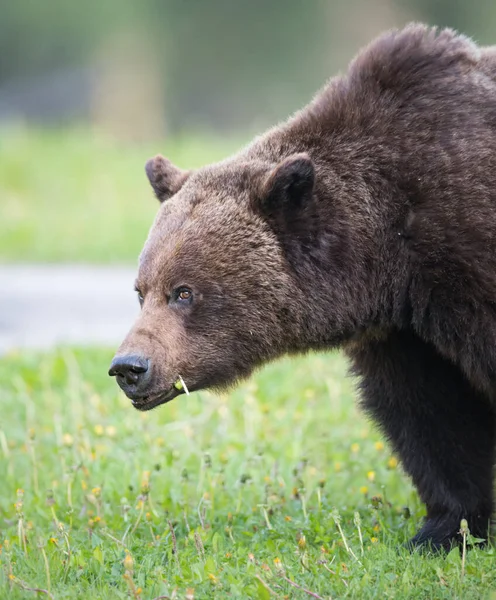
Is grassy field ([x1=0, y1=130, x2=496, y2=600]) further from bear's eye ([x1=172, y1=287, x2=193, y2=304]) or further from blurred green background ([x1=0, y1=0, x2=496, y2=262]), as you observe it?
blurred green background ([x1=0, y1=0, x2=496, y2=262])

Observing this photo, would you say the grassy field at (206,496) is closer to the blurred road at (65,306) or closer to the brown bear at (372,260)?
the brown bear at (372,260)

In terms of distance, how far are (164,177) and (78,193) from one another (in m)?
10.5

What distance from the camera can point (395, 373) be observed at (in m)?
4.75

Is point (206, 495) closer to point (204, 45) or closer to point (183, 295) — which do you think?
point (183, 295)

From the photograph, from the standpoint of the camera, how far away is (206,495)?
209 inches

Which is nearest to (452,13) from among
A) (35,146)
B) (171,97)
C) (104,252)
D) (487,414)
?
(171,97)

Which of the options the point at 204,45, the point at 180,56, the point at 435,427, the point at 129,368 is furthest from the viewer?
the point at 204,45

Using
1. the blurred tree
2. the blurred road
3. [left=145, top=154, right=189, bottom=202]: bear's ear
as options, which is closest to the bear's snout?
[left=145, top=154, right=189, bottom=202]: bear's ear

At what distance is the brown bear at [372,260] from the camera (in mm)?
4270

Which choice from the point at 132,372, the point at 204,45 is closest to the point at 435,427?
the point at 132,372


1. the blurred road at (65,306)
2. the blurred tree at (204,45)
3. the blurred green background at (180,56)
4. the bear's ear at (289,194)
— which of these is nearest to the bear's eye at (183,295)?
the bear's ear at (289,194)

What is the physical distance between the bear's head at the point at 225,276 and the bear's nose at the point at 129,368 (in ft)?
0.37

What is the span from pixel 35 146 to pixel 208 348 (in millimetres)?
12832

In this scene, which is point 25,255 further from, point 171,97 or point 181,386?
point 171,97
